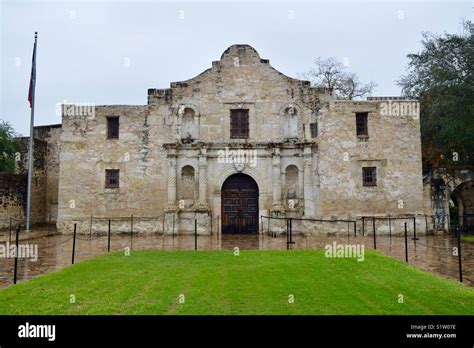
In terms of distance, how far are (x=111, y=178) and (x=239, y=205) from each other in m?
6.97

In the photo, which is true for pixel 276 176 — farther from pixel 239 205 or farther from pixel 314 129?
pixel 314 129

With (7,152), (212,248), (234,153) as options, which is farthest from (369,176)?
(7,152)

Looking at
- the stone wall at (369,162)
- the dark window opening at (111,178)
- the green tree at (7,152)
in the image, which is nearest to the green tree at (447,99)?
the stone wall at (369,162)

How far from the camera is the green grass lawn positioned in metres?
6.65

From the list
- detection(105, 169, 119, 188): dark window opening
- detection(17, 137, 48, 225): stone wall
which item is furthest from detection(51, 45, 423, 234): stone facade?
detection(17, 137, 48, 225): stone wall

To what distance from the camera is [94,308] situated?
6.68 meters

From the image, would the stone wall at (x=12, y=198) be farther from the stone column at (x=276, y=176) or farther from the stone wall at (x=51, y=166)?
the stone column at (x=276, y=176)

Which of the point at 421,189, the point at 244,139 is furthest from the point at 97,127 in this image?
the point at 421,189

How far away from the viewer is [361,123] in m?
22.6

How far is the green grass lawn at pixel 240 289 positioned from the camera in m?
6.65

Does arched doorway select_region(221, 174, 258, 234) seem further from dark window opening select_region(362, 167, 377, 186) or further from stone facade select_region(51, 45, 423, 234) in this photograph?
dark window opening select_region(362, 167, 377, 186)

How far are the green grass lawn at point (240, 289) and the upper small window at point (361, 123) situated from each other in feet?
38.8

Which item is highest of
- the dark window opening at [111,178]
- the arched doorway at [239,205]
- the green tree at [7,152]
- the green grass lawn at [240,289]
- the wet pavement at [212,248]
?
the green tree at [7,152]
